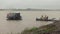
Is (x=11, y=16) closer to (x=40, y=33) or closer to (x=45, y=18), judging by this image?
(x=45, y=18)

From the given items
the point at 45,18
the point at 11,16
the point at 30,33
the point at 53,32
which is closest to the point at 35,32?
the point at 30,33

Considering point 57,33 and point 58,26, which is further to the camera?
point 58,26

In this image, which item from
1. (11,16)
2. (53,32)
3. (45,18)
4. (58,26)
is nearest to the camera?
(53,32)

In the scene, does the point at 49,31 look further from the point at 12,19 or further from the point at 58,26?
the point at 12,19

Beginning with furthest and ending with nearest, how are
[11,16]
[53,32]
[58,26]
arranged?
[11,16], [58,26], [53,32]

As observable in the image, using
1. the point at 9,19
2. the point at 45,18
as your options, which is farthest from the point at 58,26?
the point at 9,19

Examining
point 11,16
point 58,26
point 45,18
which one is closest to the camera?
point 58,26

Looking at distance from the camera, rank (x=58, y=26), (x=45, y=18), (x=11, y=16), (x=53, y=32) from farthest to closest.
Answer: (x=11, y=16)
(x=45, y=18)
(x=58, y=26)
(x=53, y=32)

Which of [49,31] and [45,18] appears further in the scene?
[45,18]
